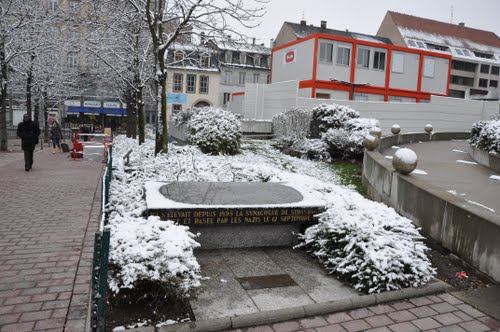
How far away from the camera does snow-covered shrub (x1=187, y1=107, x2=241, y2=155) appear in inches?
581

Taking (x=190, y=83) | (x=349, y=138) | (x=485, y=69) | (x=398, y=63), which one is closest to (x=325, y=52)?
(x=398, y=63)

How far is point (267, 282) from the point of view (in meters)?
5.20

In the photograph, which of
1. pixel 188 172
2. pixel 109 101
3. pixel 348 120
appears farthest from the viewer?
pixel 109 101

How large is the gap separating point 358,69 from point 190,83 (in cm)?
2727

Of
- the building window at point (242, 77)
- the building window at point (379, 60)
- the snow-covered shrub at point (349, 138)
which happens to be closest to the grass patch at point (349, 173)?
the snow-covered shrub at point (349, 138)

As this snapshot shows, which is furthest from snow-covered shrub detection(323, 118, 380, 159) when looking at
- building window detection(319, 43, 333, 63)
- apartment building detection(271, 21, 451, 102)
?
building window detection(319, 43, 333, 63)

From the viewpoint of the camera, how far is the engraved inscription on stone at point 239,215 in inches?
235

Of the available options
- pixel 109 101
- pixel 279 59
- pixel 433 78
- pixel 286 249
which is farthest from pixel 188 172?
pixel 109 101

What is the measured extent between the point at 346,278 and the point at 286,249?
4.57 feet

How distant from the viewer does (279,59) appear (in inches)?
1296

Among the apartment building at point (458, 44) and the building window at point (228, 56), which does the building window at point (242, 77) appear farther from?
the apartment building at point (458, 44)

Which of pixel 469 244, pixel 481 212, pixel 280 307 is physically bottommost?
pixel 280 307

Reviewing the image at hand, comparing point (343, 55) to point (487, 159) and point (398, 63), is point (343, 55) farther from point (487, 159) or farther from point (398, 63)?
point (487, 159)

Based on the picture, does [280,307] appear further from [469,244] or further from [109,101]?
[109,101]
